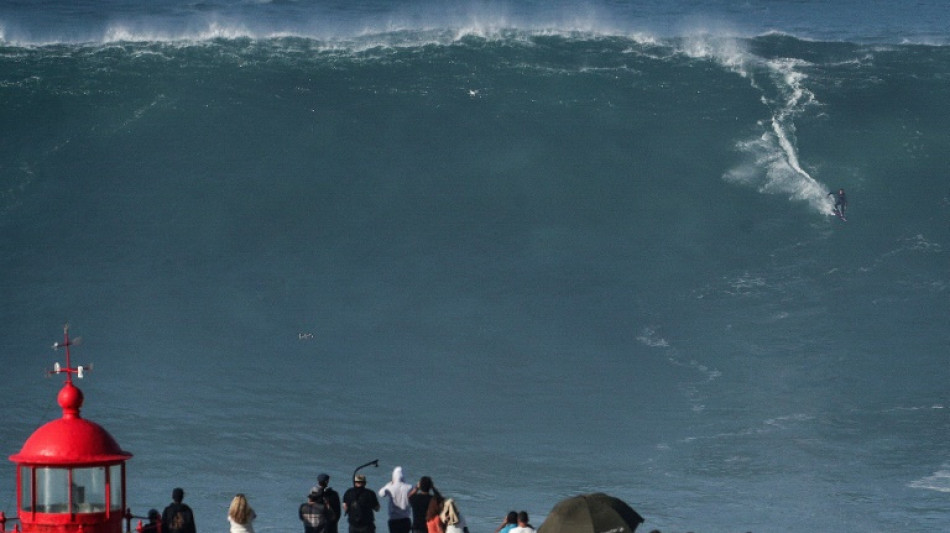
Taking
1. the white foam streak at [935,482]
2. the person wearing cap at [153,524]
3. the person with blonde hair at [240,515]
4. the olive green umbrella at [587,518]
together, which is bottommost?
the olive green umbrella at [587,518]

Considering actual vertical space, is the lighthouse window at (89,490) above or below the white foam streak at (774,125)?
below

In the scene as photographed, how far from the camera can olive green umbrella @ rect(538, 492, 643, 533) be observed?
683 inches

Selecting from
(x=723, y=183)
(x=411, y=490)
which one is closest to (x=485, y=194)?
(x=723, y=183)

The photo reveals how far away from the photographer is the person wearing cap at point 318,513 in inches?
738

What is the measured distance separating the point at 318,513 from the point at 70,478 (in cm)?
449

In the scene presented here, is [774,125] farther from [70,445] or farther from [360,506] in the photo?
[70,445]

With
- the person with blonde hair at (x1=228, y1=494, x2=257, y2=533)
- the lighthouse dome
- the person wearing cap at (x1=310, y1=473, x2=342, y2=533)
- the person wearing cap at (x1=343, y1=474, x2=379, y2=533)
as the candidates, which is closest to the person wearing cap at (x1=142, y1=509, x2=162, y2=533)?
the person with blonde hair at (x1=228, y1=494, x2=257, y2=533)

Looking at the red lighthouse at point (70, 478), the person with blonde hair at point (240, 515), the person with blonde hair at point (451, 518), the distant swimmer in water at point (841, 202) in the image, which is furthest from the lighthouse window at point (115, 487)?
the distant swimmer in water at point (841, 202)

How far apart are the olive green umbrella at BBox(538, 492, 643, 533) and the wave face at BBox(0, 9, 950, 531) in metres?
6.72

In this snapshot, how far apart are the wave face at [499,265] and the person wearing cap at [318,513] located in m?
5.21

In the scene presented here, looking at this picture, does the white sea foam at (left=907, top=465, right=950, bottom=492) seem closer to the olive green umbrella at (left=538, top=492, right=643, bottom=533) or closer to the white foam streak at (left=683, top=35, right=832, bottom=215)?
the olive green umbrella at (left=538, top=492, right=643, bottom=533)

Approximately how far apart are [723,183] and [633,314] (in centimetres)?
605

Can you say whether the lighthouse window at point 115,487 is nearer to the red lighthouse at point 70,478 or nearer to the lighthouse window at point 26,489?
the red lighthouse at point 70,478

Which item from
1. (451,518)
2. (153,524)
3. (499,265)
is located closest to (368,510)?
(451,518)
